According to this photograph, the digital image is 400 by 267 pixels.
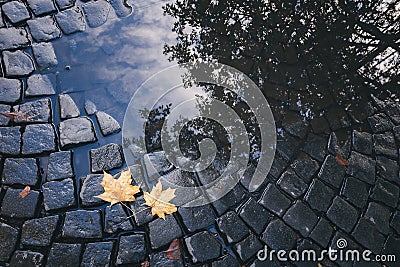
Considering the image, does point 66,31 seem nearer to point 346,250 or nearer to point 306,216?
point 306,216

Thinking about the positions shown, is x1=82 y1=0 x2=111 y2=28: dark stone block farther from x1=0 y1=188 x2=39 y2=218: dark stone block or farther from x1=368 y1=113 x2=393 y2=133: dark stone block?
x1=368 y1=113 x2=393 y2=133: dark stone block

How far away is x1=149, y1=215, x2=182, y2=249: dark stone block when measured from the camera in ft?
9.85

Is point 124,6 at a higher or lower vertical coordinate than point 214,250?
higher

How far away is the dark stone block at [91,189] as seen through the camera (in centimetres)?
315

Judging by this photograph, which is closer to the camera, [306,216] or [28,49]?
[306,216]

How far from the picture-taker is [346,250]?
3115 millimetres

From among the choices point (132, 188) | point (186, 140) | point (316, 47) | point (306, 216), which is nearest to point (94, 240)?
point (132, 188)

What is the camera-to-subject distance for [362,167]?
11.7ft

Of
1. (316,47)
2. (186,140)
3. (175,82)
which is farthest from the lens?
(316,47)

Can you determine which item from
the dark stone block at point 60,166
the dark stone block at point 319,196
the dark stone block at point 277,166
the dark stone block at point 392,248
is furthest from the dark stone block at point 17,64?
the dark stone block at point 392,248

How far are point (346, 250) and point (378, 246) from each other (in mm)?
280

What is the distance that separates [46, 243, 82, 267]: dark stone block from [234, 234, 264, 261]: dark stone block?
3.92 feet

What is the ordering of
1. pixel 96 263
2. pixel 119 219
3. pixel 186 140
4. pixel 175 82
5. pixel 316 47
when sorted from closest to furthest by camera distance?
1. pixel 96 263
2. pixel 119 219
3. pixel 186 140
4. pixel 175 82
5. pixel 316 47

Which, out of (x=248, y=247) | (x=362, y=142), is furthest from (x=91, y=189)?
(x=362, y=142)
